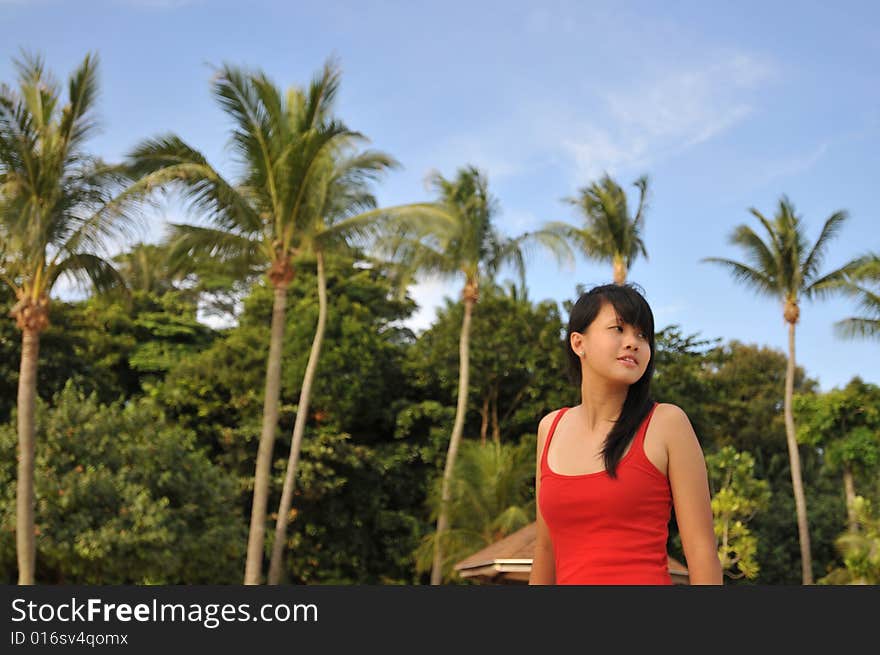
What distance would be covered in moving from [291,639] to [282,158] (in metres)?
16.2

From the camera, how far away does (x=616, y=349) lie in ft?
6.14

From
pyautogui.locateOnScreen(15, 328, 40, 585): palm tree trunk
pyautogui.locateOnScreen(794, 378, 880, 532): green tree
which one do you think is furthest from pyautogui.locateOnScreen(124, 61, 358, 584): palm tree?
pyautogui.locateOnScreen(794, 378, 880, 532): green tree

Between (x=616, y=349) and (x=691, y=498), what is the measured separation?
1.00ft

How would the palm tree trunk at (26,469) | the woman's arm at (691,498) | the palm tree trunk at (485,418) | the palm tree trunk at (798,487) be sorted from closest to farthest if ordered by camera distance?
the woman's arm at (691,498) < the palm tree trunk at (26,469) < the palm tree trunk at (798,487) < the palm tree trunk at (485,418)

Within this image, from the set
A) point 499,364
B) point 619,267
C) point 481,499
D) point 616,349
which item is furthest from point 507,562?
point 499,364

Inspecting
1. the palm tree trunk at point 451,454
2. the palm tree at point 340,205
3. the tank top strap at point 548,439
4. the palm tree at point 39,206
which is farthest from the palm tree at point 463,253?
A: the tank top strap at point 548,439

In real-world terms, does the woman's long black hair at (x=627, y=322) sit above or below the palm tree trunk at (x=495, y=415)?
below

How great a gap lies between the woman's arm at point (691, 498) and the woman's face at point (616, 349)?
0.44 feet

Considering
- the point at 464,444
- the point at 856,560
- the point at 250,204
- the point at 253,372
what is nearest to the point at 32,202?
the point at 250,204

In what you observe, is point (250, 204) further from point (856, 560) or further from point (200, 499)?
point (856, 560)

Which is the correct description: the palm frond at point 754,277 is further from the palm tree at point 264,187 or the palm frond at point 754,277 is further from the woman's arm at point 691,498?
the woman's arm at point 691,498

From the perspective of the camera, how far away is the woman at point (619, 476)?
174cm

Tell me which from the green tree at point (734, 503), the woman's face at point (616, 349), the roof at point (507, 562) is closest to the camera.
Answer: the woman's face at point (616, 349)

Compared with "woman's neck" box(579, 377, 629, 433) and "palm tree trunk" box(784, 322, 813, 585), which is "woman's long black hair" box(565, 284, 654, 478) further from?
"palm tree trunk" box(784, 322, 813, 585)
